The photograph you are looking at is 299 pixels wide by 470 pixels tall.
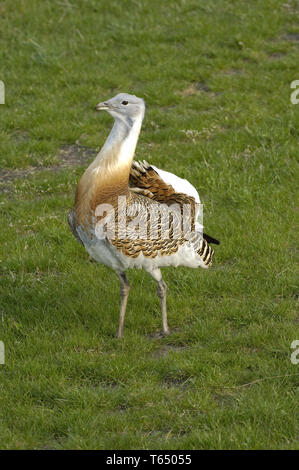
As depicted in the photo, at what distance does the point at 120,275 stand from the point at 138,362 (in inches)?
30.7

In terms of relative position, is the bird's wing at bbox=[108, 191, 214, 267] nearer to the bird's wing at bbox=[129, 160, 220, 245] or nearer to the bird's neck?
the bird's wing at bbox=[129, 160, 220, 245]

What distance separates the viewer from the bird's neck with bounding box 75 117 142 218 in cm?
601

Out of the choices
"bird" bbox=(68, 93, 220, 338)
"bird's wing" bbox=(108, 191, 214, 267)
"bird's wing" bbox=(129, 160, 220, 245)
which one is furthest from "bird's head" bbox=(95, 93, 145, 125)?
"bird's wing" bbox=(108, 191, 214, 267)

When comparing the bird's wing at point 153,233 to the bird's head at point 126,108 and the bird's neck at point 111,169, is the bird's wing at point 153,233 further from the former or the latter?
the bird's head at point 126,108

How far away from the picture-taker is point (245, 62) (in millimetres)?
11742

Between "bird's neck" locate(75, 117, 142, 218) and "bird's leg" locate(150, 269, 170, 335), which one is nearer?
"bird's neck" locate(75, 117, 142, 218)

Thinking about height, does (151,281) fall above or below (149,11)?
below

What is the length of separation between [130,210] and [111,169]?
0.35 metres

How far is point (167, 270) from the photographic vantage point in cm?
763

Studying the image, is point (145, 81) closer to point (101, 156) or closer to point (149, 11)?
point (149, 11)

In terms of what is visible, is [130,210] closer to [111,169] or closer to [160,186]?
[111,169]

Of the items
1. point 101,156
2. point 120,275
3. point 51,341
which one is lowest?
point 51,341

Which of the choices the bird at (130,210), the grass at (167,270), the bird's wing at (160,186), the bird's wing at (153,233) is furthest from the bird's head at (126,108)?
the grass at (167,270)
